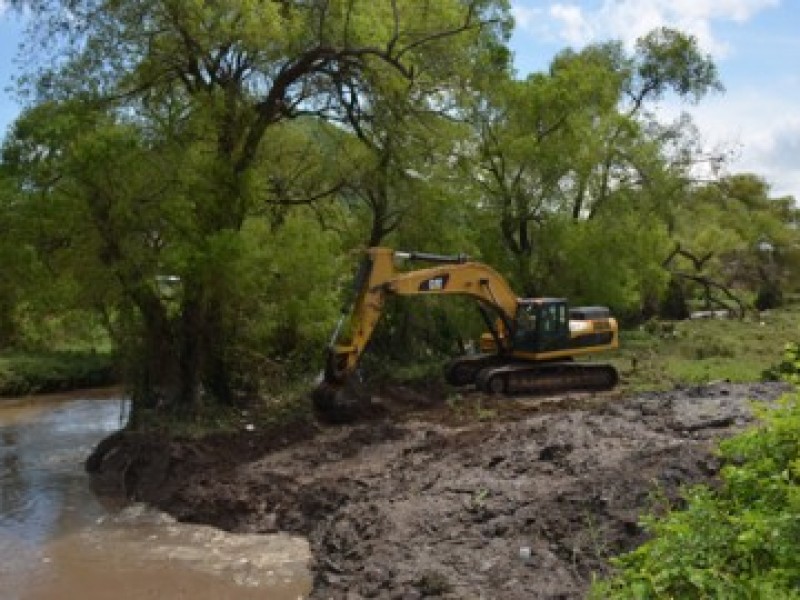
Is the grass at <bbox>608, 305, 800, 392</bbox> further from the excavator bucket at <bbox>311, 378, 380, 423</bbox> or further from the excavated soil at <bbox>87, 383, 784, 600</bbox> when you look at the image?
the excavator bucket at <bbox>311, 378, 380, 423</bbox>

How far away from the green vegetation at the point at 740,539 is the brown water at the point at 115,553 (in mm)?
4833

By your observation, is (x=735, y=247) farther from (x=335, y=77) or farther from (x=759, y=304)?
(x=335, y=77)

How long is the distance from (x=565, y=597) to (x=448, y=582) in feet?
3.80

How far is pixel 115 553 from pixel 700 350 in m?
17.3

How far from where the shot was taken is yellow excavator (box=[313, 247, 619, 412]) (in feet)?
54.5

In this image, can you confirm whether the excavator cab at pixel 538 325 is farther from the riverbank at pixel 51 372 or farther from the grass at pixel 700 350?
the riverbank at pixel 51 372

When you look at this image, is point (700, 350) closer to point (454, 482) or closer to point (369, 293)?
point (369, 293)

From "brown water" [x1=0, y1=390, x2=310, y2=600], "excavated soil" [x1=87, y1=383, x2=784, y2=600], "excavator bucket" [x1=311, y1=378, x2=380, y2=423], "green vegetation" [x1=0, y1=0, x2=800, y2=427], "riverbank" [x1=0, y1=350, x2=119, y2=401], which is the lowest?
"brown water" [x1=0, y1=390, x2=310, y2=600]

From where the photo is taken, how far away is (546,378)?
17875 millimetres

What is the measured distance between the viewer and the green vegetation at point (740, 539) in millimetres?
4297


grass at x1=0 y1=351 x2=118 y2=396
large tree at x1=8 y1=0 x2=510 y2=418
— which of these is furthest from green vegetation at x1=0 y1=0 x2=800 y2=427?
grass at x1=0 y1=351 x2=118 y2=396

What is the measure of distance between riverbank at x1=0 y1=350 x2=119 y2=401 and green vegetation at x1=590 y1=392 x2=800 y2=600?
2026cm

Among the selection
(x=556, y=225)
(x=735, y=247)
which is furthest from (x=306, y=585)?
(x=735, y=247)

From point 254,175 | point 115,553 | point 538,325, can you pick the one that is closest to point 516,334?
point 538,325
